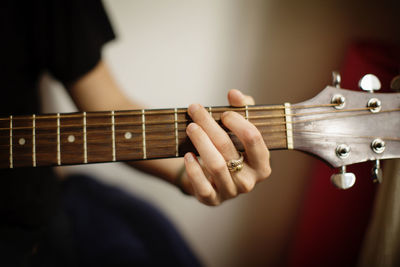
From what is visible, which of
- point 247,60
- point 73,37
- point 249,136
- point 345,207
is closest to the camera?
point 249,136

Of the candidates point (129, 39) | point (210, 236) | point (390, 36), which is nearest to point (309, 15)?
point (390, 36)

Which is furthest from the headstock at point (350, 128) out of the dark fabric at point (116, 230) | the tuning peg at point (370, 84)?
the dark fabric at point (116, 230)

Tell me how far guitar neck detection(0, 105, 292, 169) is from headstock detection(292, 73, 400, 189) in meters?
0.04

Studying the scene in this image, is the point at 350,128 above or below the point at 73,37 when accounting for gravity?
below

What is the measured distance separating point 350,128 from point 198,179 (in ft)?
1.00

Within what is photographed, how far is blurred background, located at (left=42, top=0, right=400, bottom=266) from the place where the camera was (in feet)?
2.75

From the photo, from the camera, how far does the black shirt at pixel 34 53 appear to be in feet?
2.11

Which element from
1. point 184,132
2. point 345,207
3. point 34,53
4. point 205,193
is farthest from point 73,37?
point 345,207

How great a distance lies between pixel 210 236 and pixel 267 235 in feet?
0.85

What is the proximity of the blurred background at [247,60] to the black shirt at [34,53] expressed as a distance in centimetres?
27

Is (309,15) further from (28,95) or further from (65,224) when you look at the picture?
(65,224)

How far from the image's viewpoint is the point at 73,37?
660 mm

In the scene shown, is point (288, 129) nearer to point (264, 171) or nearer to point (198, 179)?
point (264, 171)

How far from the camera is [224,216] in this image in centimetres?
114
